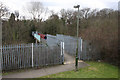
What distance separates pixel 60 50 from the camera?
20.4 feet

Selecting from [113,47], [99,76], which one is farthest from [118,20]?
[99,76]

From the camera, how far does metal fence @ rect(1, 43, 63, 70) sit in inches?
202

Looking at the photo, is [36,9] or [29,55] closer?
[29,55]

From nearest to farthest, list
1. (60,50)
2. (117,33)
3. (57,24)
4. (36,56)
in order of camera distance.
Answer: (117,33) < (36,56) < (60,50) < (57,24)

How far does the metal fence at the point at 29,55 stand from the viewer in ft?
16.9

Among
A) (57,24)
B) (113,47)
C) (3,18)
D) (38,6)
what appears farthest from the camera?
(38,6)

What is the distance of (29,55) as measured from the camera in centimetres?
557

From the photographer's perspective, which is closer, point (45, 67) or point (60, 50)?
point (45, 67)

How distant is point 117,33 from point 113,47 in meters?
0.66

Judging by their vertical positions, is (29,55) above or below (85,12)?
below

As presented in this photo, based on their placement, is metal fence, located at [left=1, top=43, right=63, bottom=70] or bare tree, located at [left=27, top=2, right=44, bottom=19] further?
bare tree, located at [left=27, top=2, right=44, bottom=19]

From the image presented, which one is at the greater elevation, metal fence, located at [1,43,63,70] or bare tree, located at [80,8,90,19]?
bare tree, located at [80,8,90,19]

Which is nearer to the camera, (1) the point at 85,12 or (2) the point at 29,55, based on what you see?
(2) the point at 29,55

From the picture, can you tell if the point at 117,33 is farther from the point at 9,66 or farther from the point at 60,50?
the point at 9,66
